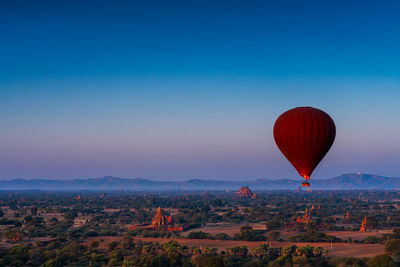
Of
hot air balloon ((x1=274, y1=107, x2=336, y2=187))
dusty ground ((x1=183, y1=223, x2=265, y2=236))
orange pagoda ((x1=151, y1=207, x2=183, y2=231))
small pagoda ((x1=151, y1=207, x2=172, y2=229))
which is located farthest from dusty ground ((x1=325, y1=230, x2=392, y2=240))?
hot air balloon ((x1=274, y1=107, x2=336, y2=187))

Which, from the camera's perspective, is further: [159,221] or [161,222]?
[161,222]

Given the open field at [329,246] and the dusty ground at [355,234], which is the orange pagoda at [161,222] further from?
the dusty ground at [355,234]

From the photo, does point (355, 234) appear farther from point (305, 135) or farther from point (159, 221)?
point (305, 135)

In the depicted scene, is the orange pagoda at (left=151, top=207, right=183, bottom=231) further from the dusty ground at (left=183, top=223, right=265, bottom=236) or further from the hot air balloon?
the hot air balloon

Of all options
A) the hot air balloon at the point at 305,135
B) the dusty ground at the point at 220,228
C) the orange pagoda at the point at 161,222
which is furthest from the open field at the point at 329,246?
the hot air balloon at the point at 305,135

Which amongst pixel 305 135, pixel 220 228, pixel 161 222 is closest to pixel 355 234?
pixel 220 228

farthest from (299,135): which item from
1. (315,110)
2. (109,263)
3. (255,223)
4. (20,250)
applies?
(255,223)

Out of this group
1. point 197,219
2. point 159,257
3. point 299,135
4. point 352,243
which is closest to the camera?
point 299,135

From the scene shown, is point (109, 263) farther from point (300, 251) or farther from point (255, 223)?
point (255, 223)
